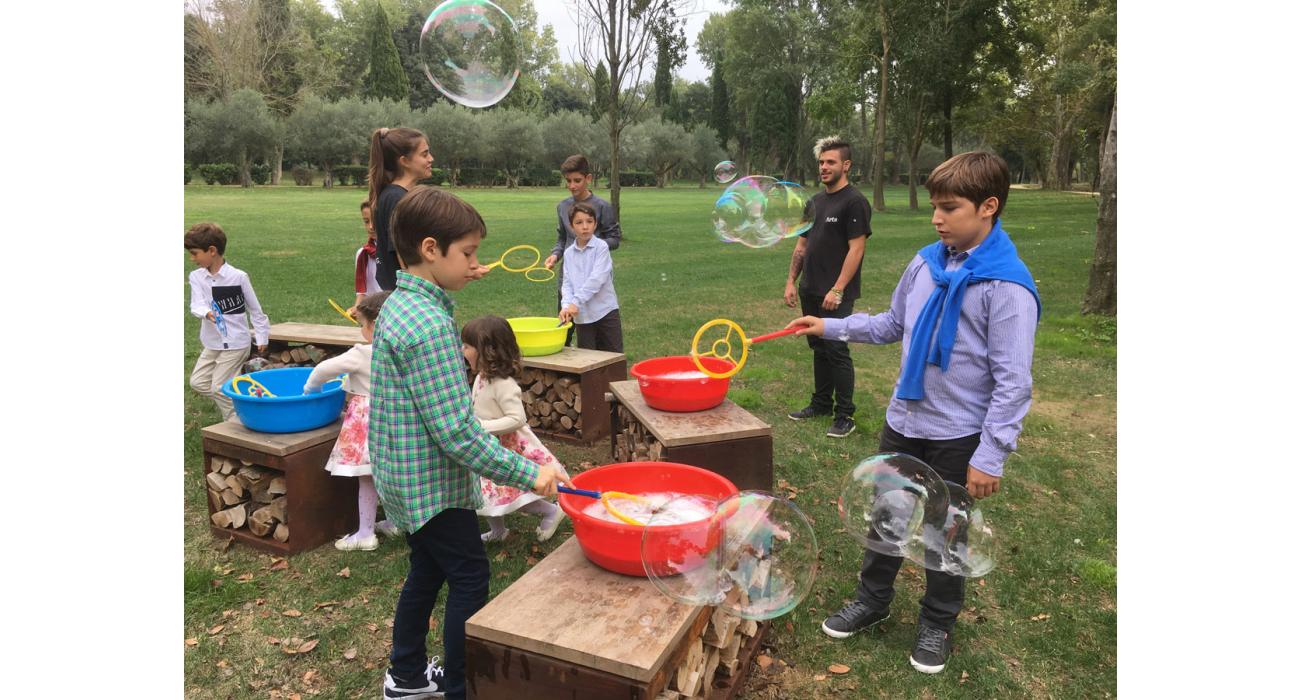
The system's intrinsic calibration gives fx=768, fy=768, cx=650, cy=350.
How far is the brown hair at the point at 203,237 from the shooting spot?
4523 mm

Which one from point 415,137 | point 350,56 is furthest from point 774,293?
point 350,56

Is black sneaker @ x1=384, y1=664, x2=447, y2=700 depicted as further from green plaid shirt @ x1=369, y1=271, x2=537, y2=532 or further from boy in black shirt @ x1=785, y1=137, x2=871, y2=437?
boy in black shirt @ x1=785, y1=137, x2=871, y2=437

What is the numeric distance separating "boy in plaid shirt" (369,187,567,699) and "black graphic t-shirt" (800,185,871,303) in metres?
3.14

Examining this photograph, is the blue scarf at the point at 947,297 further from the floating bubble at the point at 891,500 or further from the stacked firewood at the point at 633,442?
the stacked firewood at the point at 633,442

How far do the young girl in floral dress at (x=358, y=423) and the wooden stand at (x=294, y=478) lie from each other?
0.29ft

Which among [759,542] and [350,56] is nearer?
[759,542]

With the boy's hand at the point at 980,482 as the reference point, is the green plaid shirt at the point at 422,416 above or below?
above

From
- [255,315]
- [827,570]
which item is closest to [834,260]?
[827,570]

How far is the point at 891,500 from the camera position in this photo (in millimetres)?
2529

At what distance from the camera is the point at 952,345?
256cm

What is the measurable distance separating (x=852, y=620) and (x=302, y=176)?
40.4m

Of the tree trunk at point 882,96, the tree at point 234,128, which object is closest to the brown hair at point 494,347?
the tree trunk at point 882,96

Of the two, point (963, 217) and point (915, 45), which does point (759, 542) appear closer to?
point (963, 217)

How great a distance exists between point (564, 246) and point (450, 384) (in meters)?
3.59
